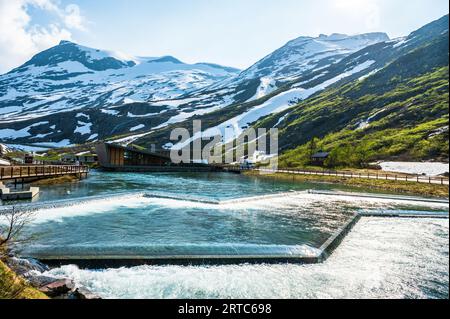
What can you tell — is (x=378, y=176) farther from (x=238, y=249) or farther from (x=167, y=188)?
(x=238, y=249)

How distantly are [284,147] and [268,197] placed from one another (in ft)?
283

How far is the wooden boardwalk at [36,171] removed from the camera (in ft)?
110

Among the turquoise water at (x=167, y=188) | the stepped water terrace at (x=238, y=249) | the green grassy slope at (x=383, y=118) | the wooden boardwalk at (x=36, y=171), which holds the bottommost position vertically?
the stepped water terrace at (x=238, y=249)

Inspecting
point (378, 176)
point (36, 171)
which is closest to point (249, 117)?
point (378, 176)

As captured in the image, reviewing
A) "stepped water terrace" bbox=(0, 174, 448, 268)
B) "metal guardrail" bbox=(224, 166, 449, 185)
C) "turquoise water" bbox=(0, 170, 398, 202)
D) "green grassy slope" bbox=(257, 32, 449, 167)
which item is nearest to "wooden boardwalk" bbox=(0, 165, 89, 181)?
"turquoise water" bbox=(0, 170, 398, 202)

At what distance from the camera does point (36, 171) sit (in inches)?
1521

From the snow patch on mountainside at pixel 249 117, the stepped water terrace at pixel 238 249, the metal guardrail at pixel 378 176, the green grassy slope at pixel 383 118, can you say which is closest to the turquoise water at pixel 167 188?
the stepped water terrace at pixel 238 249

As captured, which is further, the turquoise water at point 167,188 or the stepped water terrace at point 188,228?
the turquoise water at point 167,188

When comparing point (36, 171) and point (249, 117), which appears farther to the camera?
point (249, 117)

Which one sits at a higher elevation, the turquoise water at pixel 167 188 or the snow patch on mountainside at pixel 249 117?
the snow patch on mountainside at pixel 249 117

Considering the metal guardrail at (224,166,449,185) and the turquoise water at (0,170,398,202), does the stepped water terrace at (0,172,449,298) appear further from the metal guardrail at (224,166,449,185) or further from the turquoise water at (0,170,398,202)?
the metal guardrail at (224,166,449,185)

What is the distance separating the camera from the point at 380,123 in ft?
337

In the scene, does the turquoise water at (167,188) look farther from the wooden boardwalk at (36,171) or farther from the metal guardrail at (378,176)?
the metal guardrail at (378,176)
